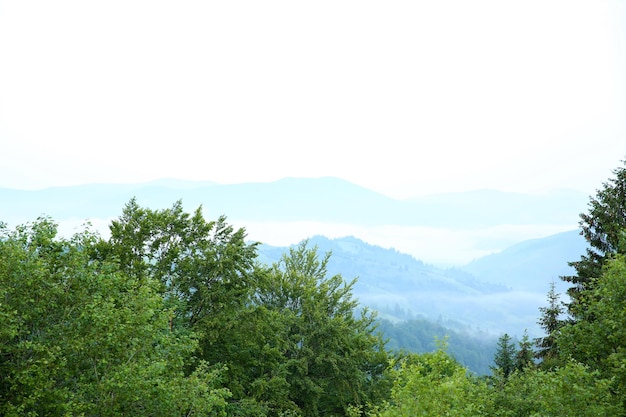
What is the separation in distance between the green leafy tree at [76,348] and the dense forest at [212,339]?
2.1 inches

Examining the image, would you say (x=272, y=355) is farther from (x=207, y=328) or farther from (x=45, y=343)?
(x=45, y=343)

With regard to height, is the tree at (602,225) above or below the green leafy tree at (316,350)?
above

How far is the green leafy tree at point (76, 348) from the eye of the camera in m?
17.6

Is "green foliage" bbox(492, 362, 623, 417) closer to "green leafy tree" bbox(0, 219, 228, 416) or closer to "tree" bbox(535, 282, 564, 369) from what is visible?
"green leafy tree" bbox(0, 219, 228, 416)

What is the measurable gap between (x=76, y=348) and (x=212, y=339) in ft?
37.2

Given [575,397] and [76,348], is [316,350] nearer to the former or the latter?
[575,397]

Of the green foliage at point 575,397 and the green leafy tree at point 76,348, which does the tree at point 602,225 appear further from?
the green leafy tree at point 76,348

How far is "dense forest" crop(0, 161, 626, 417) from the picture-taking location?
18.3 meters

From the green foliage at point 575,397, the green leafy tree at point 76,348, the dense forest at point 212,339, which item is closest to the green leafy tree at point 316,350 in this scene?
the dense forest at point 212,339

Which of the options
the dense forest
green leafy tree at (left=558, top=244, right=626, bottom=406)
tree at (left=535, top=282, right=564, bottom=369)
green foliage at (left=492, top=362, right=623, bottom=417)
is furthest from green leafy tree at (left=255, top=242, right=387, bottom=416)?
green foliage at (left=492, top=362, right=623, bottom=417)

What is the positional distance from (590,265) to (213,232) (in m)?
23.4

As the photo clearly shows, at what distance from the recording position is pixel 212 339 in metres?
28.9

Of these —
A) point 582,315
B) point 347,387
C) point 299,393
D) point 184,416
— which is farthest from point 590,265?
point 184,416

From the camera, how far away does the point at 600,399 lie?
19.0 m
